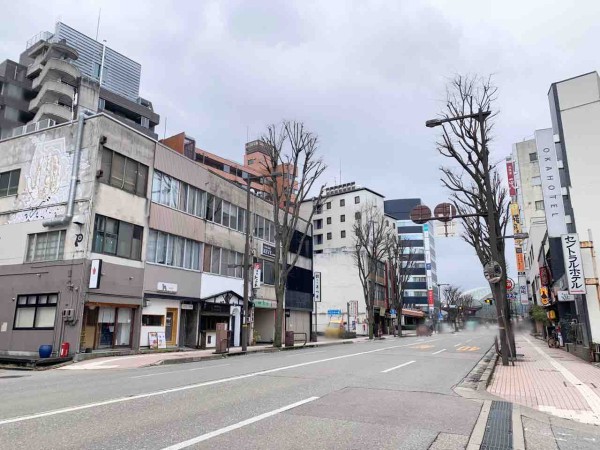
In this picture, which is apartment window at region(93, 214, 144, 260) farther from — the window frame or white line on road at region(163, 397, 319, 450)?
white line on road at region(163, 397, 319, 450)

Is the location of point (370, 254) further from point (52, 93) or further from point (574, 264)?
point (52, 93)

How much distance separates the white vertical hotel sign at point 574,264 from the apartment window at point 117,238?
21077 mm

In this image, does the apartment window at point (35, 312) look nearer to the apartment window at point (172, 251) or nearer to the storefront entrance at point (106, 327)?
the storefront entrance at point (106, 327)

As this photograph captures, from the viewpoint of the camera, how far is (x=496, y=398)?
949 centimetres

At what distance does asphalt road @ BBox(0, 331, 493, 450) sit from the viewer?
18.7 ft

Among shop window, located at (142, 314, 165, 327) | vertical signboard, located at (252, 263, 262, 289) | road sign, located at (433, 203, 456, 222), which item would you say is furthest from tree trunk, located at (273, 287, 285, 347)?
road sign, located at (433, 203, 456, 222)

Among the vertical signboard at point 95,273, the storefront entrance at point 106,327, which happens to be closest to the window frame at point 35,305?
the storefront entrance at point 106,327

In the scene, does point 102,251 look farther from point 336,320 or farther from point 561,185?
point 336,320

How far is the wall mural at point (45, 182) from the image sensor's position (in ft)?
73.4

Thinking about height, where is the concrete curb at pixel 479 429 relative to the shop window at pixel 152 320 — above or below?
below

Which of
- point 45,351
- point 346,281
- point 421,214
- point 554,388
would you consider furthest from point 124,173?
point 346,281

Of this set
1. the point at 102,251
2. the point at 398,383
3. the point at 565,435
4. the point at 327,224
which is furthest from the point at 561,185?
the point at 327,224

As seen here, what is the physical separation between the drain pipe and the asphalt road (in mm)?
10879

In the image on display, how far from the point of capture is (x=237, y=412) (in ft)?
24.1
